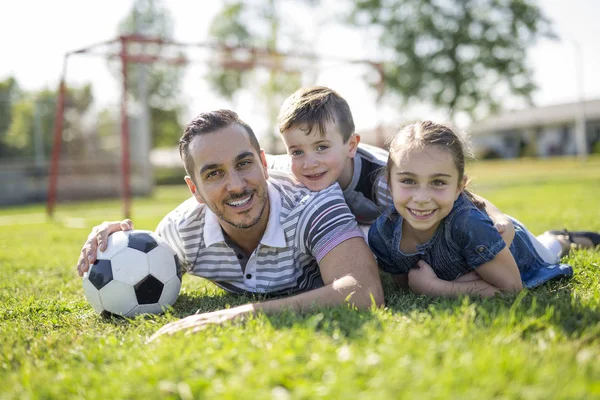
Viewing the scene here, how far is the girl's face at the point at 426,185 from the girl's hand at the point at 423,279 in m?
0.27

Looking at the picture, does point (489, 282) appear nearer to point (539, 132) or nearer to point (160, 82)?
point (160, 82)

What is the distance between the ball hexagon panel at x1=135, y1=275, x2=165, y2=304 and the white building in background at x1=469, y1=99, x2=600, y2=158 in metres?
42.9

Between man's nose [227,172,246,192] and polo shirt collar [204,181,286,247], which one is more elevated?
man's nose [227,172,246,192]

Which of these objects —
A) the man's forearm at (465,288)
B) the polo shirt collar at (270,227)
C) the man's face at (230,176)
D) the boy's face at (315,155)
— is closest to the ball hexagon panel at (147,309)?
the polo shirt collar at (270,227)

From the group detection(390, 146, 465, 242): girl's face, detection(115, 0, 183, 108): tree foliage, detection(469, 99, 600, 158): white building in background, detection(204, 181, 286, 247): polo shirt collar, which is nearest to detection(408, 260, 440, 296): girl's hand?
detection(390, 146, 465, 242): girl's face

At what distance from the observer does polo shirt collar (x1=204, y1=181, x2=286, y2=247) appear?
10.6 feet

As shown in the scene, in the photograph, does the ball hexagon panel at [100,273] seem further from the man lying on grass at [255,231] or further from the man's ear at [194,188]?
the man's ear at [194,188]

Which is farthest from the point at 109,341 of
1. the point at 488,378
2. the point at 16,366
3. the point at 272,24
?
the point at 272,24

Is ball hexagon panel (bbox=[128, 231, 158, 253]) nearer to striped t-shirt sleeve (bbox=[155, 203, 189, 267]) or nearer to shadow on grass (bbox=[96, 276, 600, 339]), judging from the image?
striped t-shirt sleeve (bbox=[155, 203, 189, 267])

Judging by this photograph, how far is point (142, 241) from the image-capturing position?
133 inches

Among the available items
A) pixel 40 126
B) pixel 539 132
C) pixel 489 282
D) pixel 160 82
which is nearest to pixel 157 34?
pixel 160 82

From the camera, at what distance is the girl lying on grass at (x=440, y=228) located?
3.00 meters

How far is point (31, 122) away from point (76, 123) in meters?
1.51

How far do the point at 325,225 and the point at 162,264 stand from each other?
1071 millimetres
